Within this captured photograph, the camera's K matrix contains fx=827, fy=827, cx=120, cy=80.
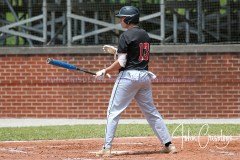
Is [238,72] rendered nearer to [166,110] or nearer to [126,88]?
[166,110]

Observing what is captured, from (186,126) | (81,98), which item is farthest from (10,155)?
(81,98)

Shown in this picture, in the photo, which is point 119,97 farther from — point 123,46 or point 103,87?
point 103,87

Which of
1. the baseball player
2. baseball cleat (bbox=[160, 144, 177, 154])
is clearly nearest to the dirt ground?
baseball cleat (bbox=[160, 144, 177, 154])

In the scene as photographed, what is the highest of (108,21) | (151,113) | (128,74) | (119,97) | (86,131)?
(108,21)

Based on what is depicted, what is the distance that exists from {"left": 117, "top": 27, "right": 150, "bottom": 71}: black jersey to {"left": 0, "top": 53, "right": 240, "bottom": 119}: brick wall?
6.73 metres

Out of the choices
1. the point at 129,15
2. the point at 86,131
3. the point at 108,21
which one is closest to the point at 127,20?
the point at 129,15

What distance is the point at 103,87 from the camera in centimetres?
1780

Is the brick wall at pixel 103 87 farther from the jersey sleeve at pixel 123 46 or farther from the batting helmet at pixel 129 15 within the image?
the jersey sleeve at pixel 123 46

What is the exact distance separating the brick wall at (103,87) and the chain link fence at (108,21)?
0.53 metres

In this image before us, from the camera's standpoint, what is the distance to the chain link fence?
1777 centimetres

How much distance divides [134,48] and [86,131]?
4183 mm

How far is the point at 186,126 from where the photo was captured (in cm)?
1555

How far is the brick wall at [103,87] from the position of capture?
57.4 ft

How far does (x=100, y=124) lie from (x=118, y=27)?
2.65 meters
